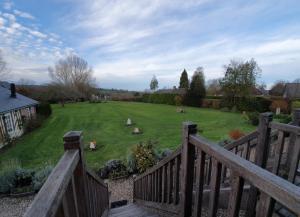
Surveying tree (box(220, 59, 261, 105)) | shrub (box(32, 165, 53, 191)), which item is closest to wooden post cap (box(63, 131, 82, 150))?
shrub (box(32, 165, 53, 191))

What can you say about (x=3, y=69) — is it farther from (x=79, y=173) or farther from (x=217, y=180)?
(x=217, y=180)

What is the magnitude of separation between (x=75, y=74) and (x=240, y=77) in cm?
3427

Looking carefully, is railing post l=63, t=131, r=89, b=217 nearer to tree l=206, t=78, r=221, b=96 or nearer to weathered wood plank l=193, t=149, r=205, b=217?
weathered wood plank l=193, t=149, r=205, b=217

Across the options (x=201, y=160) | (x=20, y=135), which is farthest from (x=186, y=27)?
(x=20, y=135)

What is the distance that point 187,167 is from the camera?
6.64 feet

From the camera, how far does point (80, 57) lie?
44094mm

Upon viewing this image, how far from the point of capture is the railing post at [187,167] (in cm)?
193

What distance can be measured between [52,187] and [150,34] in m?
15.4

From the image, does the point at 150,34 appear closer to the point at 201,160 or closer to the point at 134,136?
the point at 134,136

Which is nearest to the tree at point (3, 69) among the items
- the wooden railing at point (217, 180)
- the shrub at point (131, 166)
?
the shrub at point (131, 166)

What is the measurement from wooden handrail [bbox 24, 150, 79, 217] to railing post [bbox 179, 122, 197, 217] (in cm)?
111

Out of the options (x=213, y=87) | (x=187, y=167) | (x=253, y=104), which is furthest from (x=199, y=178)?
(x=213, y=87)

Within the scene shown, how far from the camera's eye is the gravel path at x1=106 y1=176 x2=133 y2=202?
273 inches

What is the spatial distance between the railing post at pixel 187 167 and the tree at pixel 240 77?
2573 centimetres
